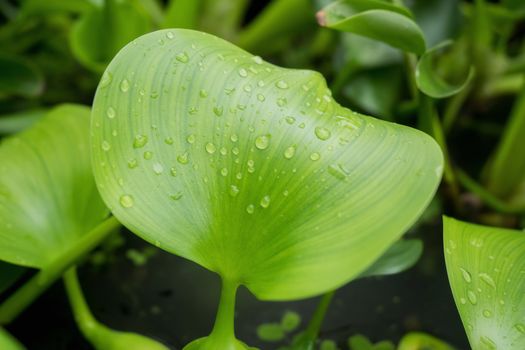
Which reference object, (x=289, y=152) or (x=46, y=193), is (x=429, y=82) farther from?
(x=46, y=193)

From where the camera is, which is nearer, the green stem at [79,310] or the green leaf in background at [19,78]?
the green stem at [79,310]

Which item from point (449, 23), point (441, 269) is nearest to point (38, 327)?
point (441, 269)

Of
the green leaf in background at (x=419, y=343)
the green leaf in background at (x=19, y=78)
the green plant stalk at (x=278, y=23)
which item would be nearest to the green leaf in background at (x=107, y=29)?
the green leaf in background at (x=19, y=78)

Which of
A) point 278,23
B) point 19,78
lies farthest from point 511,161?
point 19,78

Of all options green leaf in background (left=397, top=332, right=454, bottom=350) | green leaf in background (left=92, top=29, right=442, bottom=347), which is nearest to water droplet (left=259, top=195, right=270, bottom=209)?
green leaf in background (left=92, top=29, right=442, bottom=347)

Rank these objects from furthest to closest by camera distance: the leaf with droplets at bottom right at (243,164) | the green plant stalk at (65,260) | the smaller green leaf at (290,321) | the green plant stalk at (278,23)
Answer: the green plant stalk at (278,23) → the smaller green leaf at (290,321) → the green plant stalk at (65,260) → the leaf with droplets at bottom right at (243,164)

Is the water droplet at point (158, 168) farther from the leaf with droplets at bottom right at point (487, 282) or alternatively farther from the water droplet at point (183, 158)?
the leaf with droplets at bottom right at point (487, 282)

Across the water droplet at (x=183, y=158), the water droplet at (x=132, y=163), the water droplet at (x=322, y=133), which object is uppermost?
the water droplet at (x=322, y=133)
